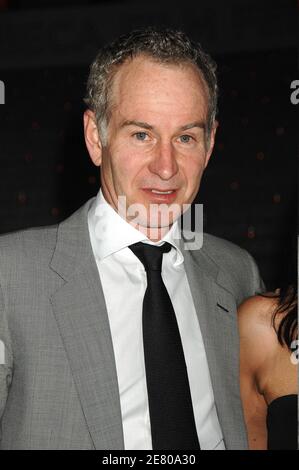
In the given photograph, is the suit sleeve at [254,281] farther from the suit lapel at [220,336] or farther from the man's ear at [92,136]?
the man's ear at [92,136]

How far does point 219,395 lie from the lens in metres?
1.49

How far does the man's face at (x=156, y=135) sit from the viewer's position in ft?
4.77

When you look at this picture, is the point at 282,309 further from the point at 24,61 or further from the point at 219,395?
the point at 24,61

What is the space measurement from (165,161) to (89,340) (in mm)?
424

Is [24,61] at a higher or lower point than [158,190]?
higher

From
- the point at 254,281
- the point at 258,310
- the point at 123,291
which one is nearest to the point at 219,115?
the point at 254,281

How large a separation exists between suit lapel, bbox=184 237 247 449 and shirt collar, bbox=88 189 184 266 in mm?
80

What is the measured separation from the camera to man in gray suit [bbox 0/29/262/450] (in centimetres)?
135

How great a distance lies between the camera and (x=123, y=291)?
149cm

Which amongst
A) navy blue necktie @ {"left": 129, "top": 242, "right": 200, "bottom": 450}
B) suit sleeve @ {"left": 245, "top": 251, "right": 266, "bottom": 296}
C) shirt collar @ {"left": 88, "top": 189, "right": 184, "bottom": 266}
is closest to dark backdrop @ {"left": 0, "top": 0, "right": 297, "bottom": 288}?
suit sleeve @ {"left": 245, "top": 251, "right": 266, "bottom": 296}
